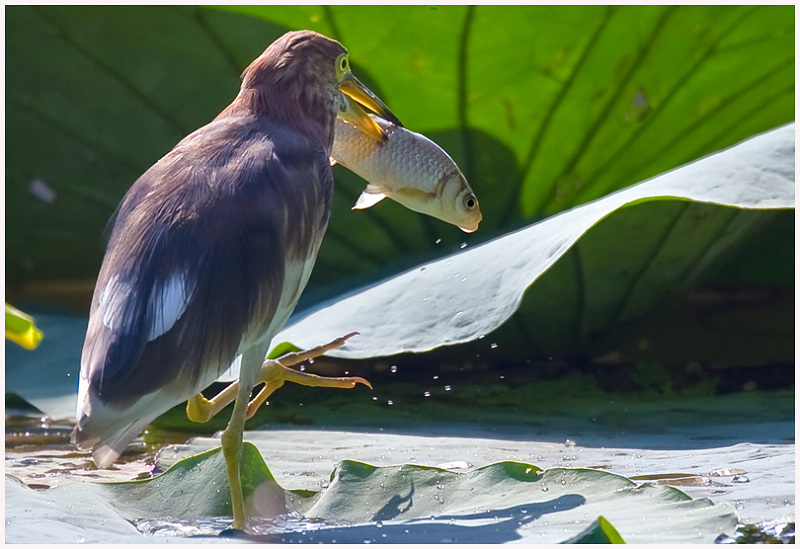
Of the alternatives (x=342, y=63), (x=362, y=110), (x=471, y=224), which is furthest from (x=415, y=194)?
(x=342, y=63)

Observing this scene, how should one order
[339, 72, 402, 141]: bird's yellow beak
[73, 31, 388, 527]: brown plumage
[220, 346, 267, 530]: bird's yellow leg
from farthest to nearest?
[339, 72, 402, 141]: bird's yellow beak
[220, 346, 267, 530]: bird's yellow leg
[73, 31, 388, 527]: brown plumage

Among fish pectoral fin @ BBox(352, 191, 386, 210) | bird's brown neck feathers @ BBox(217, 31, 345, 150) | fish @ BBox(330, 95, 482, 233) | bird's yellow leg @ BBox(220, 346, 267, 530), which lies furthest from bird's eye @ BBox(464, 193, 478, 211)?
bird's yellow leg @ BBox(220, 346, 267, 530)

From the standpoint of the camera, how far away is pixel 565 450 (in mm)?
2686

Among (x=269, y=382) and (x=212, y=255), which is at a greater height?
(x=212, y=255)

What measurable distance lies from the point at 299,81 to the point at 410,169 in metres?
0.37

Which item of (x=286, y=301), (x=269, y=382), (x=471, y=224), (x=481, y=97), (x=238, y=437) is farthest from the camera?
(x=481, y=97)

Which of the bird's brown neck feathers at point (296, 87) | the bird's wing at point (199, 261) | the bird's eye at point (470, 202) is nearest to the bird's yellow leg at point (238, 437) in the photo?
the bird's wing at point (199, 261)

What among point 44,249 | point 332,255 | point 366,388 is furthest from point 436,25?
point 44,249

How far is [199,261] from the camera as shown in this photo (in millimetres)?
2146

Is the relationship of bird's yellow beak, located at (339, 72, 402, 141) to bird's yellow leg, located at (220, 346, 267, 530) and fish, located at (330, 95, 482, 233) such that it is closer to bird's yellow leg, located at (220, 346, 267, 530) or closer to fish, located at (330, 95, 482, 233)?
→ fish, located at (330, 95, 482, 233)

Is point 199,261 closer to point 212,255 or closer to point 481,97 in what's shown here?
point 212,255

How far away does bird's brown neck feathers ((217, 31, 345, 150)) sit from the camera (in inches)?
106

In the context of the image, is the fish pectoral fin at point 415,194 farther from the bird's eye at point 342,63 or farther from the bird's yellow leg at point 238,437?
the bird's yellow leg at point 238,437

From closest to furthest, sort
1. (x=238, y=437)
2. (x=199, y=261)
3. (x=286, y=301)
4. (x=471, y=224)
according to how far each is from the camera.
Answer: (x=199, y=261)
(x=238, y=437)
(x=286, y=301)
(x=471, y=224)
